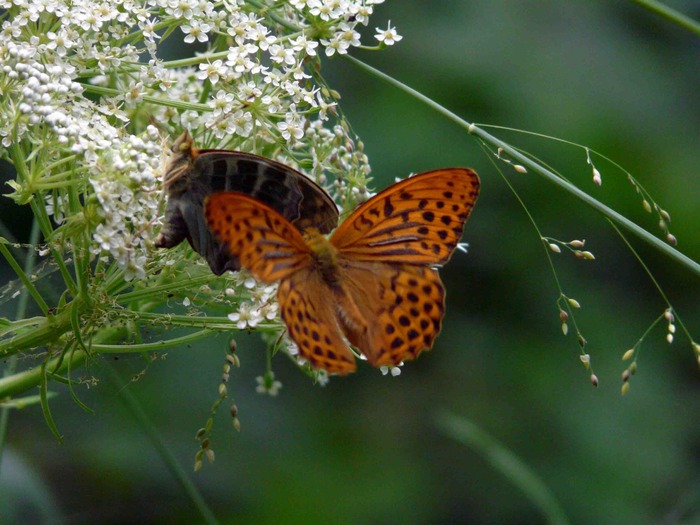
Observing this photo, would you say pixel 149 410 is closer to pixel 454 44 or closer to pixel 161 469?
pixel 161 469

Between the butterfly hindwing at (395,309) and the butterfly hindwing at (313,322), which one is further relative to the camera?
the butterfly hindwing at (395,309)

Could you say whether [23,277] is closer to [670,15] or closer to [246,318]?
[246,318]

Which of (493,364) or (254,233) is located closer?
(254,233)

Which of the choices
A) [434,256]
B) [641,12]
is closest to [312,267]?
[434,256]

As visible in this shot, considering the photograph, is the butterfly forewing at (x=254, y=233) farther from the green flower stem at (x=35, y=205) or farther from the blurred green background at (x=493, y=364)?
the blurred green background at (x=493, y=364)

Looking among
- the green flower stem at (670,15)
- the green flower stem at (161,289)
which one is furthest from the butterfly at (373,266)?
the green flower stem at (670,15)

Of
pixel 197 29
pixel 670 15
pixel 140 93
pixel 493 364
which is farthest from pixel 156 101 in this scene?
pixel 493 364
